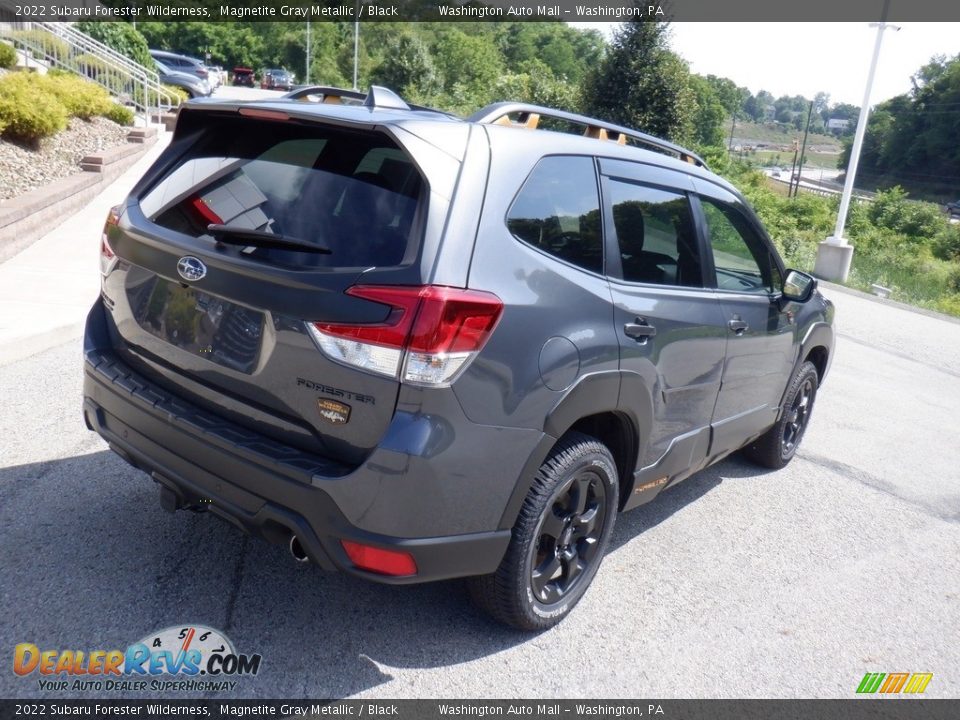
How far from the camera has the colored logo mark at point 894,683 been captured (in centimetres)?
332

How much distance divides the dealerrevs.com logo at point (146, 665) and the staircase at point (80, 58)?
57.3 ft

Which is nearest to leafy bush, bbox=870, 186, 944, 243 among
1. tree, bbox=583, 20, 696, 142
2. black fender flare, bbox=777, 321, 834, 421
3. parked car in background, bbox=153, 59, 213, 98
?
tree, bbox=583, 20, 696, 142

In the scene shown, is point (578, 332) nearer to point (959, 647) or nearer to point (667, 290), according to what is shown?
point (667, 290)

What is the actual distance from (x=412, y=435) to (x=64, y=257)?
7.49 meters

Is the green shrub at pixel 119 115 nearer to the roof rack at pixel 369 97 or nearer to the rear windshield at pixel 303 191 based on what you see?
the roof rack at pixel 369 97

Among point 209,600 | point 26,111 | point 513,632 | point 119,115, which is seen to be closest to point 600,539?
point 513,632

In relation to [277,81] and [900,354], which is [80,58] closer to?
[900,354]

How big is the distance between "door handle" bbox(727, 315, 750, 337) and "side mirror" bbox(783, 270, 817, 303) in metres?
0.53

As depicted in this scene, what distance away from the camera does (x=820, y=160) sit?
183250 mm

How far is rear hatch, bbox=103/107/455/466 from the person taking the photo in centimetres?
261

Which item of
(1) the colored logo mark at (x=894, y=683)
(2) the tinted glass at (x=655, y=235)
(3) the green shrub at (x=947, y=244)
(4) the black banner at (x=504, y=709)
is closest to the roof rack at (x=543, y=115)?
(2) the tinted glass at (x=655, y=235)

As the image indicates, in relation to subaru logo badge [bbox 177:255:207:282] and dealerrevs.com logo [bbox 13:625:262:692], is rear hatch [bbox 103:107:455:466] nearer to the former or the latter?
subaru logo badge [bbox 177:255:207:282]

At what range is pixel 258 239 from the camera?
110 inches

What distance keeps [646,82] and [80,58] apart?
52.3 ft
